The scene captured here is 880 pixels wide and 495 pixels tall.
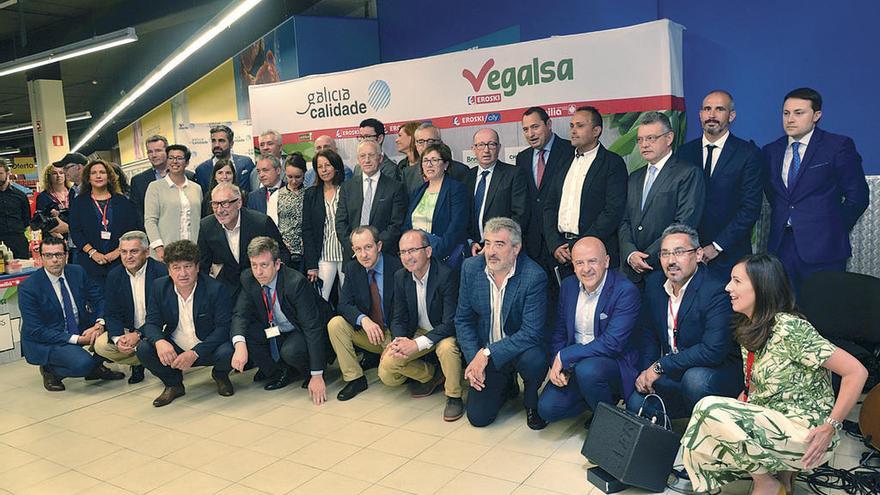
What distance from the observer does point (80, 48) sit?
27.2ft

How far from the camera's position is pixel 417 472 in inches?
126

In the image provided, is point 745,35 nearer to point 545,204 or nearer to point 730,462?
point 545,204

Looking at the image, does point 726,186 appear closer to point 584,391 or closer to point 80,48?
point 584,391

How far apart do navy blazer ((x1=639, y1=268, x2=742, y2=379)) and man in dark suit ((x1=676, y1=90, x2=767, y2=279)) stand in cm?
60

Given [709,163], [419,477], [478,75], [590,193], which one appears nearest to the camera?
[419,477]

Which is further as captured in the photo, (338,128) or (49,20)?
(49,20)

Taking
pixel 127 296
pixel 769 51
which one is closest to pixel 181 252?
pixel 127 296

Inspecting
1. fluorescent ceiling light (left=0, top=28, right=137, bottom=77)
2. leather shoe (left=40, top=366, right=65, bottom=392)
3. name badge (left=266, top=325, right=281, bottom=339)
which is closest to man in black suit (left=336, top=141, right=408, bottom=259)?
name badge (left=266, top=325, right=281, bottom=339)

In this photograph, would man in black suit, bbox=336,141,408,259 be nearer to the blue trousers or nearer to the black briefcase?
the blue trousers

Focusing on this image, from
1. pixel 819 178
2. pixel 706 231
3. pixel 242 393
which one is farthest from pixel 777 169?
pixel 242 393

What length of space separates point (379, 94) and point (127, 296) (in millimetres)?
2760

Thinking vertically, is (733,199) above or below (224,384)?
above

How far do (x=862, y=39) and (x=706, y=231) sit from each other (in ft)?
5.90

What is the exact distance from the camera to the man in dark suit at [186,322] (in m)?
4.35
